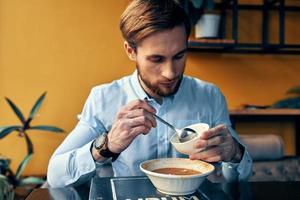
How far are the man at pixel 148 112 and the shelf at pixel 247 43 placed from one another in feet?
4.05

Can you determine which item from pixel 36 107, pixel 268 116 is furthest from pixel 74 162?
pixel 268 116

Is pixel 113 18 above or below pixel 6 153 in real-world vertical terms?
above

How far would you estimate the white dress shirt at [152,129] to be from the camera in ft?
4.50

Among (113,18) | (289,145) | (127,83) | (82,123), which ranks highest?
(113,18)

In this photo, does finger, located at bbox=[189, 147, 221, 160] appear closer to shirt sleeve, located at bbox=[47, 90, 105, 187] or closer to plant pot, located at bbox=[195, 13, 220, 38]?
shirt sleeve, located at bbox=[47, 90, 105, 187]

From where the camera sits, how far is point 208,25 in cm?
279

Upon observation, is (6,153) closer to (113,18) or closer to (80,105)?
(80,105)

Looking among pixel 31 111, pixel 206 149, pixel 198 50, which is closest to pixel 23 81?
pixel 31 111

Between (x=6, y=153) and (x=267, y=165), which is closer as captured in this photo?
(x=267, y=165)

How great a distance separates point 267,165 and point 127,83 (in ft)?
4.51

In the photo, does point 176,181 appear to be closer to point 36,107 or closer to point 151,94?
point 151,94

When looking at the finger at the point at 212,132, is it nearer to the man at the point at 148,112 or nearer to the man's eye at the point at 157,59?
the man at the point at 148,112

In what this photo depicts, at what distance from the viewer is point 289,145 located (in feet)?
10.7

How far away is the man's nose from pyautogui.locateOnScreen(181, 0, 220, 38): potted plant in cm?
154
